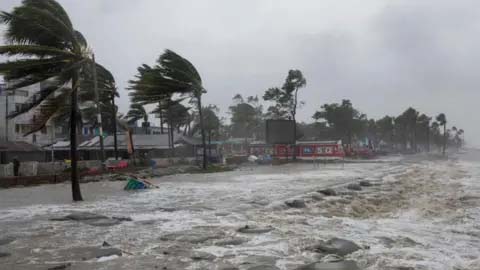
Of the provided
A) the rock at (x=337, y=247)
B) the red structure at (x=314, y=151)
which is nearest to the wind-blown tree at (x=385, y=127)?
the red structure at (x=314, y=151)

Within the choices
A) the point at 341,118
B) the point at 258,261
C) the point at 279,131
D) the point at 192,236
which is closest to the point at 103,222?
the point at 192,236

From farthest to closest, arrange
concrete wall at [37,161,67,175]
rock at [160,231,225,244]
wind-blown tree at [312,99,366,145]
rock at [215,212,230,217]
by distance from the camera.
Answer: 1. wind-blown tree at [312,99,366,145]
2. concrete wall at [37,161,67,175]
3. rock at [215,212,230,217]
4. rock at [160,231,225,244]

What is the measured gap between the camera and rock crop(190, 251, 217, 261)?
21.9ft

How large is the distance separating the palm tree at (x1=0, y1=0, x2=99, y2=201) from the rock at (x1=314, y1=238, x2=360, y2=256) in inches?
368

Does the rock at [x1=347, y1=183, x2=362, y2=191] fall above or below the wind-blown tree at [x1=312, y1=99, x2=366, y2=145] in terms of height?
below

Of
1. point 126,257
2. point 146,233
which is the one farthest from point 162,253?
point 146,233

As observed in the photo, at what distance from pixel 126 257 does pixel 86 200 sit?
864 centimetres

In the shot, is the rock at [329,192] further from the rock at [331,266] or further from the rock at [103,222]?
the rock at [331,266]

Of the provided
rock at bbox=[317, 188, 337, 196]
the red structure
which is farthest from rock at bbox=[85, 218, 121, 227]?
the red structure

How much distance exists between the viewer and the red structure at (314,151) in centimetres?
5816

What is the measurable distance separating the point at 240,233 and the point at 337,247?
211 cm

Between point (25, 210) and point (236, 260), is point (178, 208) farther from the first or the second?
point (236, 260)

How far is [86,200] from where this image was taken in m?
14.7

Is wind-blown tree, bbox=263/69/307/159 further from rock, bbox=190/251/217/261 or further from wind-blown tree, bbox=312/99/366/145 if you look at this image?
rock, bbox=190/251/217/261
